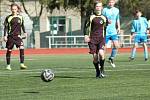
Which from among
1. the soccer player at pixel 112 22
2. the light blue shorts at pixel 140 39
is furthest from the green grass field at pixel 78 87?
the light blue shorts at pixel 140 39

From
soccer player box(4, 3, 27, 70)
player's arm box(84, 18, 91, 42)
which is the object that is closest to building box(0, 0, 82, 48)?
soccer player box(4, 3, 27, 70)

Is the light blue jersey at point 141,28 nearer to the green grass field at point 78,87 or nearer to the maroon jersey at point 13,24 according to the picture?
the maroon jersey at point 13,24

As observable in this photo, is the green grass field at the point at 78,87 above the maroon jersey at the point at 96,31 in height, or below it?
below

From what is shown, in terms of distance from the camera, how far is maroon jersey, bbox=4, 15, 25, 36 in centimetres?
1775

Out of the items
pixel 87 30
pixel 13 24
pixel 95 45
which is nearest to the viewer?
pixel 87 30

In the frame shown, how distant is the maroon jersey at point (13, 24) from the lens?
17.8 m

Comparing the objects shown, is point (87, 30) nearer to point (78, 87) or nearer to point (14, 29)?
point (78, 87)

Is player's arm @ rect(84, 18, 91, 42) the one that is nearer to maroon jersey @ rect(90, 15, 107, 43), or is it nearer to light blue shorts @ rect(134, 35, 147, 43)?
maroon jersey @ rect(90, 15, 107, 43)

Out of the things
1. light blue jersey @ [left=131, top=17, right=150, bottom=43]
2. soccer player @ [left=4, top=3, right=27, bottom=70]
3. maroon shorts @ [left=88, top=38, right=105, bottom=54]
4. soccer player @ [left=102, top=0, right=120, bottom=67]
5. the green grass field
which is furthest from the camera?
light blue jersey @ [left=131, top=17, right=150, bottom=43]

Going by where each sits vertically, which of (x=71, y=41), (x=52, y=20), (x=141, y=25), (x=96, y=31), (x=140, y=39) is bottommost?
(x=71, y=41)

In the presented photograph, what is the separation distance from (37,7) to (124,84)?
48.7m

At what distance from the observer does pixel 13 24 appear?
17.8 m

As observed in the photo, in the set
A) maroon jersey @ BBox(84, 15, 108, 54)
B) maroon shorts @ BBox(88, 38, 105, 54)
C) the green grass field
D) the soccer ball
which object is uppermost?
maroon jersey @ BBox(84, 15, 108, 54)

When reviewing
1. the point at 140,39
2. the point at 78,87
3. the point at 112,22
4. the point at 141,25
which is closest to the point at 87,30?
the point at 78,87
